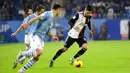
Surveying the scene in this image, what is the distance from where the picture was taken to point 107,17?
39906 millimetres

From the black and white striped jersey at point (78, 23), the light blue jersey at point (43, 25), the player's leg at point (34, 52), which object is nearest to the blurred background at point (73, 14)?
the black and white striped jersey at point (78, 23)

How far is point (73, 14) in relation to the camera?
1575 inches

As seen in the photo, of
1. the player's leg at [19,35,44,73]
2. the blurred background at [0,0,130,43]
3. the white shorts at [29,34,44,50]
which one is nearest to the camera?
the player's leg at [19,35,44,73]

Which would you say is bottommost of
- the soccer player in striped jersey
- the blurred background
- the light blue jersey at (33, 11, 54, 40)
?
the blurred background

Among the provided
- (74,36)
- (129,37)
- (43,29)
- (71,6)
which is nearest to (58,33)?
(71,6)

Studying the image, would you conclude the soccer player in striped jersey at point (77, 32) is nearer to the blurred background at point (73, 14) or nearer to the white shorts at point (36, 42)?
the white shorts at point (36, 42)

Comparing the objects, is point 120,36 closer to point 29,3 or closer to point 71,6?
point 71,6

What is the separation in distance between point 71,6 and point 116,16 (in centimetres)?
444

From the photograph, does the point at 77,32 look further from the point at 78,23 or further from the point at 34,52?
the point at 34,52

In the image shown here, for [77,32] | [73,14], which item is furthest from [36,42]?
[73,14]

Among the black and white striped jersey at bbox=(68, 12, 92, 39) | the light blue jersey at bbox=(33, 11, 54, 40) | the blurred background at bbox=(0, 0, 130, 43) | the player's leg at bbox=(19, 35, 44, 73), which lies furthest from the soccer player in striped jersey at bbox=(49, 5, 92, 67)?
the blurred background at bbox=(0, 0, 130, 43)

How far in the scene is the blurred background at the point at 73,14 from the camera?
3725cm

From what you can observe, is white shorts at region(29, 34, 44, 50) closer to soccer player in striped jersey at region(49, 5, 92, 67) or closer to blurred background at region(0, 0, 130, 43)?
soccer player in striped jersey at region(49, 5, 92, 67)

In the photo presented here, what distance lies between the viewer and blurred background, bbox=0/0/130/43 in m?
37.2
